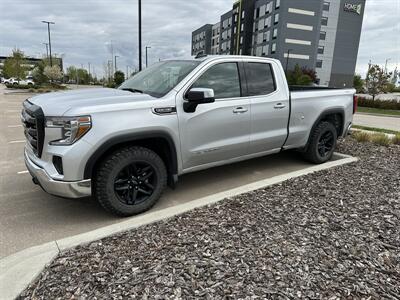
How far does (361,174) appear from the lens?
491 centimetres

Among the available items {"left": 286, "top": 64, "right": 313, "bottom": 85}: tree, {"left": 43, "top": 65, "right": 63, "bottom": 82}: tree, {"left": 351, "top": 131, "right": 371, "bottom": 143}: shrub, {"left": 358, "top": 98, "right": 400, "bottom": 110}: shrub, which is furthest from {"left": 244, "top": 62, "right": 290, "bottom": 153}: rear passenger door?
{"left": 43, "top": 65, "right": 63, "bottom": 82}: tree

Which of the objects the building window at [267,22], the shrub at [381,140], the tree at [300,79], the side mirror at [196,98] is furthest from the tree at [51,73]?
the side mirror at [196,98]

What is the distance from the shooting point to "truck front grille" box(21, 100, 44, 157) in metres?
3.21

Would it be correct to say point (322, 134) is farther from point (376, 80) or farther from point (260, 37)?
point (260, 37)

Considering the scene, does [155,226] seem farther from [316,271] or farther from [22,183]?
[22,183]

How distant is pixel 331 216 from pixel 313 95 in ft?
8.33

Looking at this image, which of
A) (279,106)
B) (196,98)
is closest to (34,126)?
(196,98)

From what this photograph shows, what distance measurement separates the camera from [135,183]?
359 centimetres

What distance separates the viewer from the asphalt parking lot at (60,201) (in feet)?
10.8

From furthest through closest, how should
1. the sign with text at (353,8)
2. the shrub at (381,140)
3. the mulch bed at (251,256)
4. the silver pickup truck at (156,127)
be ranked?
the sign with text at (353,8)
the shrub at (381,140)
the silver pickup truck at (156,127)
the mulch bed at (251,256)

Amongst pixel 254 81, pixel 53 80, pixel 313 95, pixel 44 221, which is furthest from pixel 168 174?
pixel 53 80

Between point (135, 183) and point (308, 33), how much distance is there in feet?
236

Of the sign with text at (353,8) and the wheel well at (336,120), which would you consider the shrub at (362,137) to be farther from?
the sign with text at (353,8)

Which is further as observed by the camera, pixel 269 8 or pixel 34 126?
pixel 269 8
